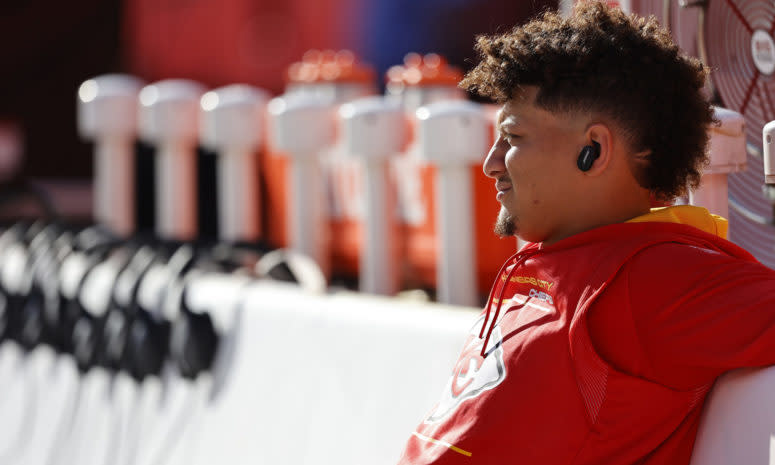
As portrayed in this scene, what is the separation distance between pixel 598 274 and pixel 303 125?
3.96 feet

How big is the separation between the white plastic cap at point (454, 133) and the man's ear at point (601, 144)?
727mm

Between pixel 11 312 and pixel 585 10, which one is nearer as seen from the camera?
pixel 585 10

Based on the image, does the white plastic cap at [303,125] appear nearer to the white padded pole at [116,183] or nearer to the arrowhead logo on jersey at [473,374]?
the white padded pole at [116,183]

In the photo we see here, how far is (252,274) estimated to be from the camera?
190 centimetres

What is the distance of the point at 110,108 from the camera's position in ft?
8.23

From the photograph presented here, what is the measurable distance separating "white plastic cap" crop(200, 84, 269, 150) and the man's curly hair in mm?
1360

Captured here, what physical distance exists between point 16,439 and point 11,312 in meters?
0.29

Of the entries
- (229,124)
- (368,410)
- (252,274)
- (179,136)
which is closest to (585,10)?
(368,410)

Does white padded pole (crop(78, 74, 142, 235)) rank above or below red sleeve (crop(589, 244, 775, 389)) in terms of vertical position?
above

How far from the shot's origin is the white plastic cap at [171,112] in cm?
234

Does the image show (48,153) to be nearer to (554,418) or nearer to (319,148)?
(319,148)

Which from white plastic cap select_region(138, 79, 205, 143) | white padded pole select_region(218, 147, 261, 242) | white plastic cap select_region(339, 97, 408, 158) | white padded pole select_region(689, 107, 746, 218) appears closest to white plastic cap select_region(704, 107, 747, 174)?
white padded pole select_region(689, 107, 746, 218)

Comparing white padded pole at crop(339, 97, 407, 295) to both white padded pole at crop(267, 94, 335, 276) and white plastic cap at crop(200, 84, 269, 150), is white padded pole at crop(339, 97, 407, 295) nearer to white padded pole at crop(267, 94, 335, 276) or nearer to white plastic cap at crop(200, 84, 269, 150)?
white padded pole at crop(267, 94, 335, 276)

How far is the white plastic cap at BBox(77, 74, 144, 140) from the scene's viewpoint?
2.50m
